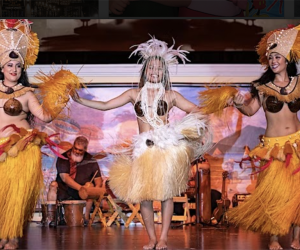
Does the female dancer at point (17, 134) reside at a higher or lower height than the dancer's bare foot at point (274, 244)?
higher

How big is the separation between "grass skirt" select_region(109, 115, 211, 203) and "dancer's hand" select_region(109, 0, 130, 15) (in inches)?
114

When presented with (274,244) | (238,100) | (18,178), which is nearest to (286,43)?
(238,100)

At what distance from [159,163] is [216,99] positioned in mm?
626

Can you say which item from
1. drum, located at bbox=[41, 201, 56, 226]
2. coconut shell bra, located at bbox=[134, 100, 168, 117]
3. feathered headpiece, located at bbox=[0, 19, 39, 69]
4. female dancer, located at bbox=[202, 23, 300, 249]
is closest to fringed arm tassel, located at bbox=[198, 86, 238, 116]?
female dancer, located at bbox=[202, 23, 300, 249]

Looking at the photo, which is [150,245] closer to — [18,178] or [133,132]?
[18,178]

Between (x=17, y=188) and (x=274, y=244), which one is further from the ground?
(x=17, y=188)

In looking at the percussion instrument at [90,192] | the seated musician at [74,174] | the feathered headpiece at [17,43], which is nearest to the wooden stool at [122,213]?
the percussion instrument at [90,192]

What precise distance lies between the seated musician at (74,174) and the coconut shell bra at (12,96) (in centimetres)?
276

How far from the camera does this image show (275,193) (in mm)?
5719

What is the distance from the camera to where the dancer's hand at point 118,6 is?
839 cm

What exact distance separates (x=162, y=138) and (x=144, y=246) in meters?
0.76

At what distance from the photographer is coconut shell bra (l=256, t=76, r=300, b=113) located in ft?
19.3

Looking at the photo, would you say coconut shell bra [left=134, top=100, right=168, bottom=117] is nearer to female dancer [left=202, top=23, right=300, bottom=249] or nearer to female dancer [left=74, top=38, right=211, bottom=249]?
female dancer [left=74, top=38, right=211, bottom=249]

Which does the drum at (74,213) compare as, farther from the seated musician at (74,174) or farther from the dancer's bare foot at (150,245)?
the dancer's bare foot at (150,245)
